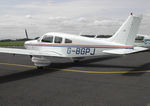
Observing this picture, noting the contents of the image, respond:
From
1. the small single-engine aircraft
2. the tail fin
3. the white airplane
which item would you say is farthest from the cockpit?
the white airplane

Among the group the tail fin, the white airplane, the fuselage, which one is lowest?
the white airplane

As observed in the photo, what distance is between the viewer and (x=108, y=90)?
19.9ft

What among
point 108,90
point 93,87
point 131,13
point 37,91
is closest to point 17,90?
point 37,91

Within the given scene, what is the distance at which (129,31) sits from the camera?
10.6 metres

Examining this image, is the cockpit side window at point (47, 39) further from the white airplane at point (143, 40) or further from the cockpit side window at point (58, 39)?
the white airplane at point (143, 40)

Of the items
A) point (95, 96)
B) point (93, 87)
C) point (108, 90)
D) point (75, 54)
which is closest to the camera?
point (95, 96)

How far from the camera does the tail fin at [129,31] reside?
34.1 ft

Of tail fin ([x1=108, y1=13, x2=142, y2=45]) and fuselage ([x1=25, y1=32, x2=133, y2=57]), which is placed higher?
tail fin ([x1=108, y1=13, x2=142, y2=45])

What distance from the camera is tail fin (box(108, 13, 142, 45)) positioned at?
10.4 m

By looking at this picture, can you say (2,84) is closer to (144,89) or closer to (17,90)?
(17,90)

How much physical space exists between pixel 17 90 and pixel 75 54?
5640 mm

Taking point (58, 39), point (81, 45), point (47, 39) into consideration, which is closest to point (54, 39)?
point (58, 39)

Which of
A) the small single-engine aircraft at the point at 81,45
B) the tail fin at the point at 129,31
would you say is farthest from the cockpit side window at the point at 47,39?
the tail fin at the point at 129,31

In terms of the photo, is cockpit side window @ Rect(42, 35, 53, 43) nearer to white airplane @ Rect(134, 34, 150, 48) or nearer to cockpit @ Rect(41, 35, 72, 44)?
cockpit @ Rect(41, 35, 72, 44)
